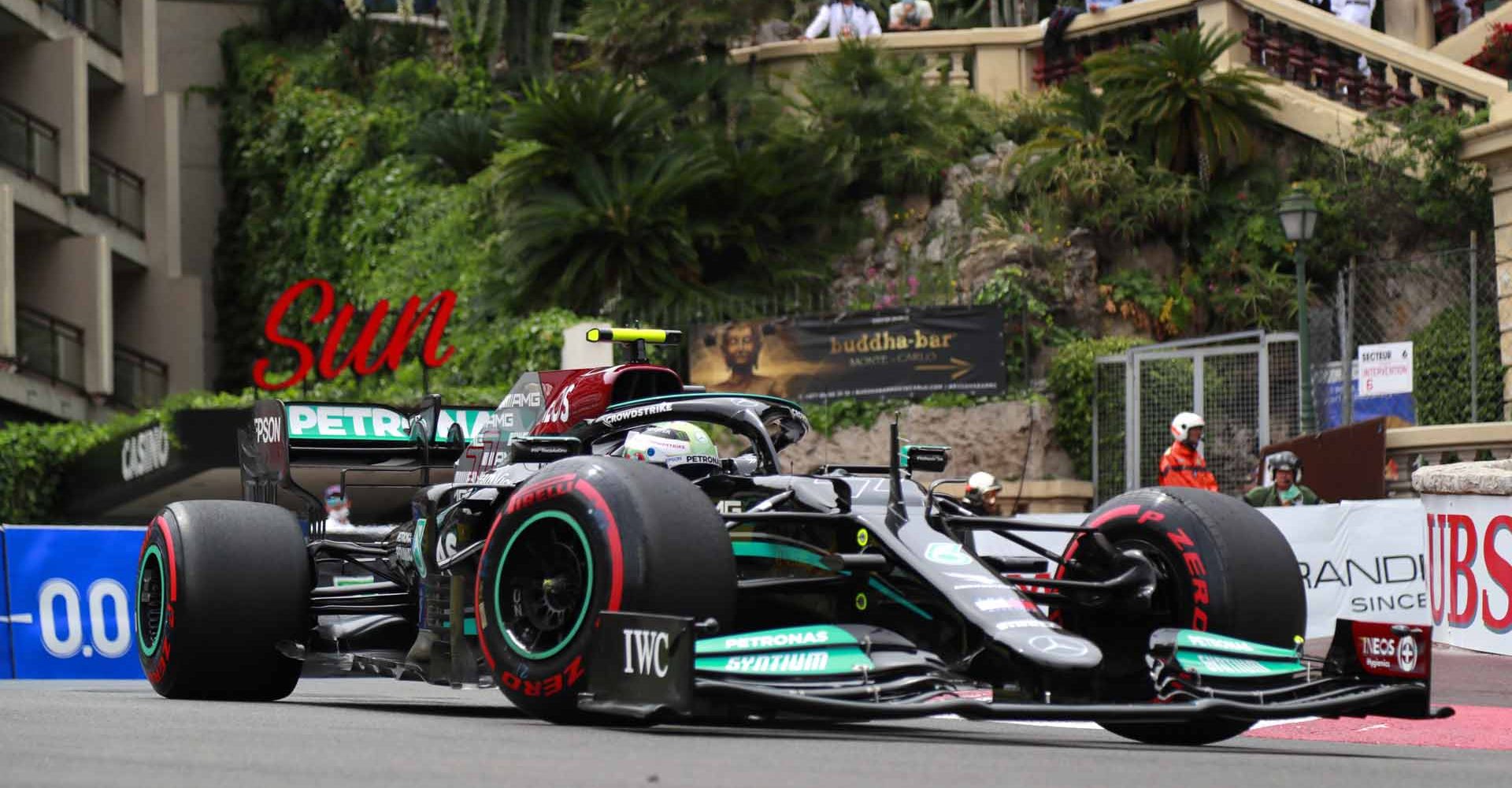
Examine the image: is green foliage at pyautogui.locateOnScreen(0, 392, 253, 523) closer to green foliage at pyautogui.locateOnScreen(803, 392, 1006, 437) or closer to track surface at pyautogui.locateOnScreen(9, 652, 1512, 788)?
green foliage at pyautogui.locateOnScreen(803, 392, 1006, 437)

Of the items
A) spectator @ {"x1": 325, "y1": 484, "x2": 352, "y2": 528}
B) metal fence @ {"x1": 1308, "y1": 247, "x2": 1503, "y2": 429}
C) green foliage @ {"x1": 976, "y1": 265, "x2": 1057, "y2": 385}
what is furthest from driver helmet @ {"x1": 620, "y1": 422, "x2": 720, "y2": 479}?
green foliage @ {"x1": 976, "y1": 265, "x2": 1057, "y2": 385}

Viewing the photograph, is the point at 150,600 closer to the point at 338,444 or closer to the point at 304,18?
the point at 338,444

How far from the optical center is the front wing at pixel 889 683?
22.3 ft

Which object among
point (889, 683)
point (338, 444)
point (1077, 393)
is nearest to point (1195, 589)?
point (889, 683)

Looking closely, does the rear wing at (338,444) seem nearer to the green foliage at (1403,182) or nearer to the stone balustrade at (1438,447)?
the stone balustrade at (1438,447)

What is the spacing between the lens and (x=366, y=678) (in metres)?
17.0

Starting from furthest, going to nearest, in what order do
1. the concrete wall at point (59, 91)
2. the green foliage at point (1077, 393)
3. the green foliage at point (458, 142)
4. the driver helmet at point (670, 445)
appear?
1. the concrete wall at point (59, 91)
2. the green foliage at point (458, 142)
3. the green foliage at point (1077, 393)
4. the driver helmet at point (670, 445)

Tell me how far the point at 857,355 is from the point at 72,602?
10.6m

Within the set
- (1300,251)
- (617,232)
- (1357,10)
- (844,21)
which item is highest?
(844,21)

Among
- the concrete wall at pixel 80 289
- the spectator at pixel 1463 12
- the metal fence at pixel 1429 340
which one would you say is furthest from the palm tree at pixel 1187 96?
the concrete wall at pixel 80 289

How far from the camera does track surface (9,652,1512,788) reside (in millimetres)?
5551

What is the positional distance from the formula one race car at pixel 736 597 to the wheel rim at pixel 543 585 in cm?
1

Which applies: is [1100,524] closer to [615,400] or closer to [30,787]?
[615,400]

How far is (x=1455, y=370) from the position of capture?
20.6 metres
